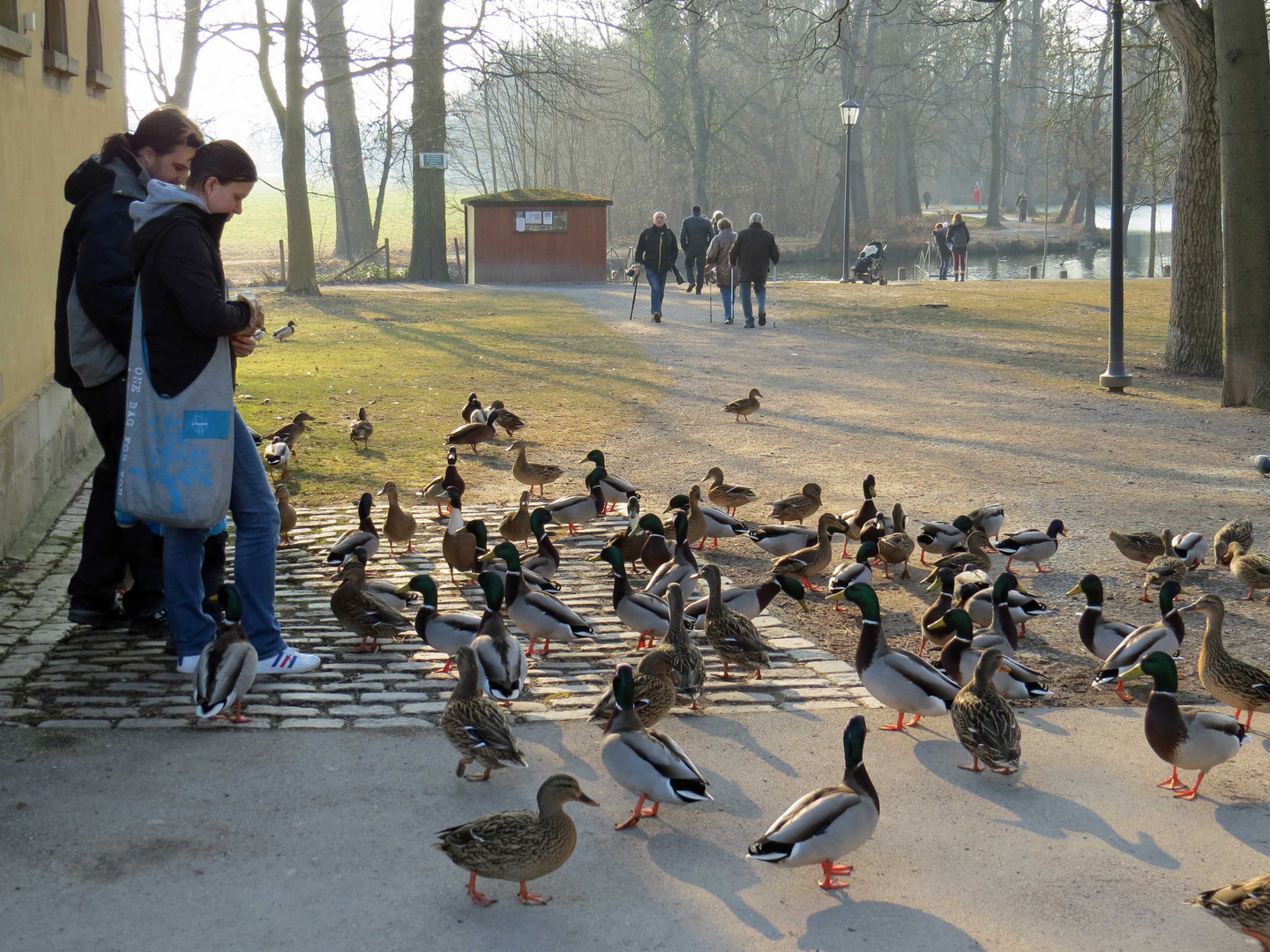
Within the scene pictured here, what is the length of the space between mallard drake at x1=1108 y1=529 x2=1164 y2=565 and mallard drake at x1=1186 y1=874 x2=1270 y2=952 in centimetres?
468

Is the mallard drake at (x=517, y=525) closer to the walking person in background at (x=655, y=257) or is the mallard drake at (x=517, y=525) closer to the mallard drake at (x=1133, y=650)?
the mallard drake at (x=1133, y=650)

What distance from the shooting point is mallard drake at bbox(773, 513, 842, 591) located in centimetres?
823

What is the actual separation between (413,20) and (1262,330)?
2748cm

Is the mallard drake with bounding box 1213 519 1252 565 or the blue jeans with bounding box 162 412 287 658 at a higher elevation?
the blue jeans with bounding box 162 412 287 658

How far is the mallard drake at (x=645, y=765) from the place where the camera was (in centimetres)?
457

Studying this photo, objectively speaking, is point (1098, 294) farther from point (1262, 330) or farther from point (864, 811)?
point (864, 811)

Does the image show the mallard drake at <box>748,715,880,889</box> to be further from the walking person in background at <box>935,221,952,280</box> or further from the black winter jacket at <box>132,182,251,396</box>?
the walking person in background at <box>935,221,952,280</box>

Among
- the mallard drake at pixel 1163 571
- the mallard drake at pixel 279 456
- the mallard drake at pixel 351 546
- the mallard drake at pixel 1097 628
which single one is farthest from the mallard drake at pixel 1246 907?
the mallard drake at pixel 279 456

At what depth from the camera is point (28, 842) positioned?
A: 4367 mm

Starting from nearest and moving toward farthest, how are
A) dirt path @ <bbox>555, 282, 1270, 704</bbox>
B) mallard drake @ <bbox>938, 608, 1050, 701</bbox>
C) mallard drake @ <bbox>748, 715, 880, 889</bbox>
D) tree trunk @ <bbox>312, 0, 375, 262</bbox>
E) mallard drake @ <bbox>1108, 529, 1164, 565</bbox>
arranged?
mallard drake @ <bbox>748, 715, 880, 889</bbox>
mallard drake @ <bbox>938, 608, 1050, 701</bbox>
dirt path @ <bbox>555, 282, 1270, 704</bbox>
mallard drake @ <bbox>1108, 529, 1164, 565</bbox>
tree trunk @ <bbox>312, 0, 375, 262</bbox>

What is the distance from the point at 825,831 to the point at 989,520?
5236 millimetres

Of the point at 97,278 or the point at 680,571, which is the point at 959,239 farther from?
the point at 97,278

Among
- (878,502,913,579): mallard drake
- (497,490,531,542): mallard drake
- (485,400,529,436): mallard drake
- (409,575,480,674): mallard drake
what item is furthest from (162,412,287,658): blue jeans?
(485,400,529,436): mallard drake

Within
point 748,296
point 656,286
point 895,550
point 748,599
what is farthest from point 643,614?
point 656,286
